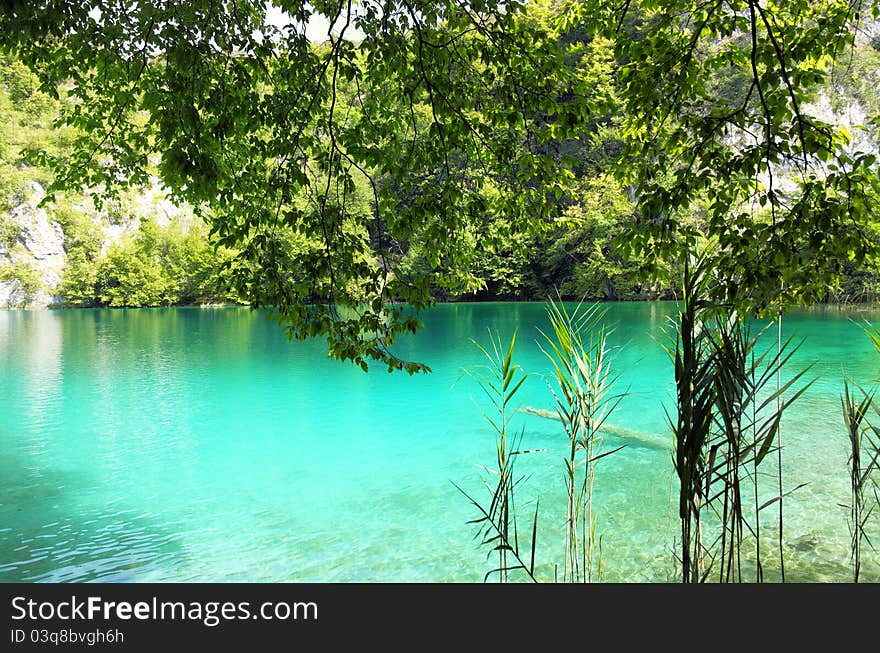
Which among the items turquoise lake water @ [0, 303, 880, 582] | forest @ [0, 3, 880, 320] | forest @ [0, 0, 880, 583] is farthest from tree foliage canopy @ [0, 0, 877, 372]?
forest @ [0, 3, 880, 320]

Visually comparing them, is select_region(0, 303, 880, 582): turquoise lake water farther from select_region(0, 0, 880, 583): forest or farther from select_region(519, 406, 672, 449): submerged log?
select_region(0, 0, 880, 583): forest

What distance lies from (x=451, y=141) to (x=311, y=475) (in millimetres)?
5364

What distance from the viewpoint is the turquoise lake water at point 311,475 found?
5605 mm

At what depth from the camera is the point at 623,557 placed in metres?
5.42

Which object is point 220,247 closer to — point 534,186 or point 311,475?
point 311,475

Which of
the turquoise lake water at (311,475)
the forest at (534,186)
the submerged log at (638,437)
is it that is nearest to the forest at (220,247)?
the turquoise lake water at (311,475)

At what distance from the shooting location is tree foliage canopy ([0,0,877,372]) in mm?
3664

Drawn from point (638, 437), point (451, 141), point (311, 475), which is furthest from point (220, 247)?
point (451, 141)

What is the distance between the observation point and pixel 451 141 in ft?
14.7

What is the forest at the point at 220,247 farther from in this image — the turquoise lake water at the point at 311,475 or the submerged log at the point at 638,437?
the submerged log at the point at 638,437

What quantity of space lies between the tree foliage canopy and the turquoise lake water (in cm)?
120

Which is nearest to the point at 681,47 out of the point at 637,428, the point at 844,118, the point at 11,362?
the point at 637,428

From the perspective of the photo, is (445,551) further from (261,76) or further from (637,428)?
(637,428)
